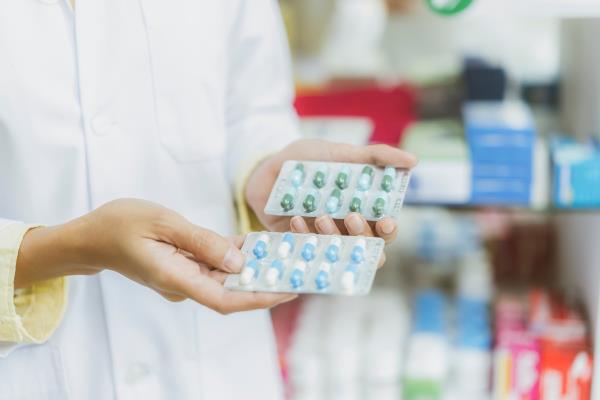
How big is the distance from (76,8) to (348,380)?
1.69 ft

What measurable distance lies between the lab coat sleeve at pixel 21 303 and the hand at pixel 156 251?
0.02m

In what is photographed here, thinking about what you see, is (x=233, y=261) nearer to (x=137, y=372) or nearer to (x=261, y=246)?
(x=261, y=246)

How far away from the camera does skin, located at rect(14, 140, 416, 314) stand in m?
0.56

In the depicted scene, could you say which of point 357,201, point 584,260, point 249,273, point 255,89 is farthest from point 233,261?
point 584,260

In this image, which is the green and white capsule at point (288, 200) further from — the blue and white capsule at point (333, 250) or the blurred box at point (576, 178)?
the blurred box at point (576, 178)

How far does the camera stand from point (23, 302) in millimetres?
650

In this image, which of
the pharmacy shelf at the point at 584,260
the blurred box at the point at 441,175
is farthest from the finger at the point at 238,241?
the pharmacy shelf at the point at 584,260

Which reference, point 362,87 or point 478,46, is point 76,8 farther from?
point 478,46

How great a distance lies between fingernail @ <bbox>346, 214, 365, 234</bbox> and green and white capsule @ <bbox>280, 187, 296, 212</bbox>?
0.06m

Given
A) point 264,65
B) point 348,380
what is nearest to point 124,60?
point 264,65

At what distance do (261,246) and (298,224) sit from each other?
4 cm

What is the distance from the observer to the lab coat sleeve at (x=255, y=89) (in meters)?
0.79

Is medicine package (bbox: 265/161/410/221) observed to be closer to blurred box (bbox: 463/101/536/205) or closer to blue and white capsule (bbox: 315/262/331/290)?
blue and white capsule (bbox: 315/262/331/290)

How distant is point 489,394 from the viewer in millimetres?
967
